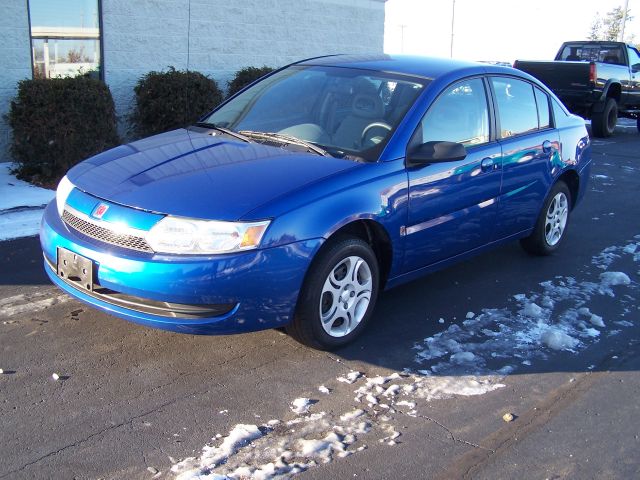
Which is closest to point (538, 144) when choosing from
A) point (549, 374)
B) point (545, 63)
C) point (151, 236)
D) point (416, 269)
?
point (416, 269)

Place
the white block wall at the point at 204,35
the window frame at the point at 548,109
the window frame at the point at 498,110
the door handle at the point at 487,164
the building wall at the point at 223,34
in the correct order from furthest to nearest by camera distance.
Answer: the building wall at the point at 223,34, the white block wall at the point at 204,35, the window frame at the point at 548,109, the window frame at the point at 498,110, the door handle at the point at 487,164

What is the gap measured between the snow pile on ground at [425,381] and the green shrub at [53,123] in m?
5.24

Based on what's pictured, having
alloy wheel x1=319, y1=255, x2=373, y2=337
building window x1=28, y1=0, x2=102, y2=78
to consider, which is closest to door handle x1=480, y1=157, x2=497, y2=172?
alloy wheel x1=319, y1=255, x2=373, y2=337

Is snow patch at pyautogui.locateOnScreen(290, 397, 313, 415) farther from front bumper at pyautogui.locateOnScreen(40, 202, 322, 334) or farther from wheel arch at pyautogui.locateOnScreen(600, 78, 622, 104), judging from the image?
wheel arch at pyautogui.locateOnScreen(600, 78, 622, 104)

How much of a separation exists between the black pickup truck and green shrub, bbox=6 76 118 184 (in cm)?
989

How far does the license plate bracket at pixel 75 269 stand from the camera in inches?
148

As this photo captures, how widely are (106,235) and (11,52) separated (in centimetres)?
569

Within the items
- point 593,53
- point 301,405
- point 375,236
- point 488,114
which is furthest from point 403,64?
point 593,53

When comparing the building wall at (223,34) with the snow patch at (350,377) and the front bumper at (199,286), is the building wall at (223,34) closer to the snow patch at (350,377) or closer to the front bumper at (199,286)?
the front bumper at (199,286)

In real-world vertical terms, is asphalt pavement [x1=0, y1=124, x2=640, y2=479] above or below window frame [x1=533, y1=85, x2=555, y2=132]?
below

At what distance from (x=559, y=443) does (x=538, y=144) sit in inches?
114

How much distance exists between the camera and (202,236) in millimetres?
3580

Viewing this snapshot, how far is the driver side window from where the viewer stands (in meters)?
4.74

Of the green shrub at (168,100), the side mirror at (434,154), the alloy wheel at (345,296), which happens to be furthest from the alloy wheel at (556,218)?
the green shrub at (168,100)
